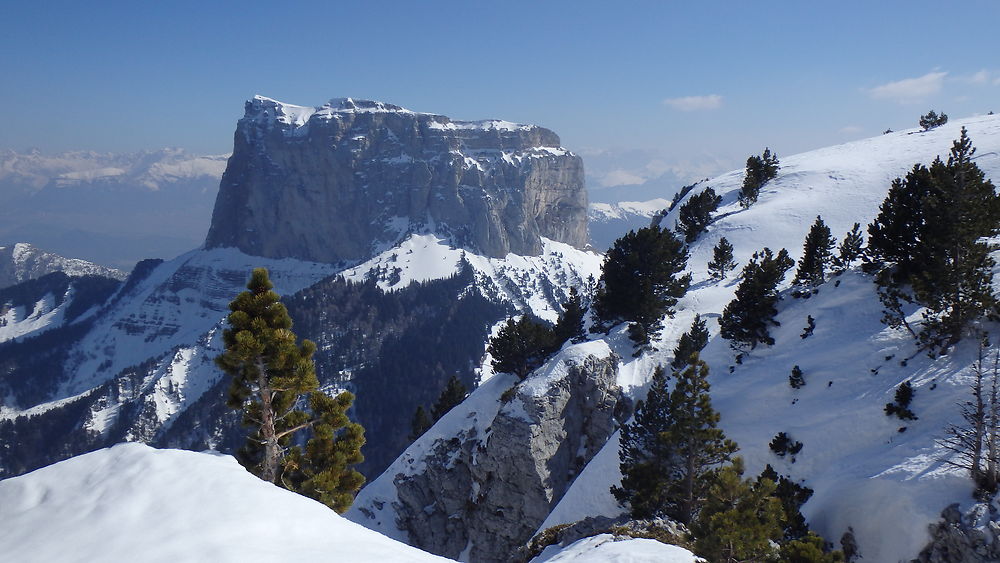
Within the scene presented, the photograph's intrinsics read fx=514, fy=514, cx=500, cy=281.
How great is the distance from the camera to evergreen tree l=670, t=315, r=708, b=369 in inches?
1662

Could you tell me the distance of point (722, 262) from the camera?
196 ft

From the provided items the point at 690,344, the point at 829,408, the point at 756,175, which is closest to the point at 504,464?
the point at 690,344

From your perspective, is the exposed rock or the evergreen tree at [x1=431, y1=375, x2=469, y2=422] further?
the evergreen tree at [x1=431, y1=375, x2=469, y2=422]

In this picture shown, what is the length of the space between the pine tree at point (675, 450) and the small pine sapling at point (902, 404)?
8165mm

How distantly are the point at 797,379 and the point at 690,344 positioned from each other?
10.8 meters

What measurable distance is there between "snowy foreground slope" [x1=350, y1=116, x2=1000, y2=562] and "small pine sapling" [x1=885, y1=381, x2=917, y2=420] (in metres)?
0.34

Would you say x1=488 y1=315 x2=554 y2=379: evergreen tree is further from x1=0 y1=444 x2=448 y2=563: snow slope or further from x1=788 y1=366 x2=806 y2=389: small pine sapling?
x1=0 y1=444 x2=448 y2=563: snow slope

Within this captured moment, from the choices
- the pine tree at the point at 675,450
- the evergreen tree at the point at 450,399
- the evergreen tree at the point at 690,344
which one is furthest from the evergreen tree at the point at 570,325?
the pine tree at the point at 675,450

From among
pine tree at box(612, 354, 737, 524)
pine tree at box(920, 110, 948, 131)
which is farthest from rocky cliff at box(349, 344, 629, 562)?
pine tree at box(920, 110, 948, 131)

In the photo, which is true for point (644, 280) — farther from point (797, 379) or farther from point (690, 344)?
point (797, 379)

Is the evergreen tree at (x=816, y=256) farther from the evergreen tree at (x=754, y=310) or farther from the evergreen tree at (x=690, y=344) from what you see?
the evergreen tree at (x=690, y=344)

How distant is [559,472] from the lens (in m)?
43.7

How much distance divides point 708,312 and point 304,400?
43323 millimetres

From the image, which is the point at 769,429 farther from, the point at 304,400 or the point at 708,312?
the point at 304,400
